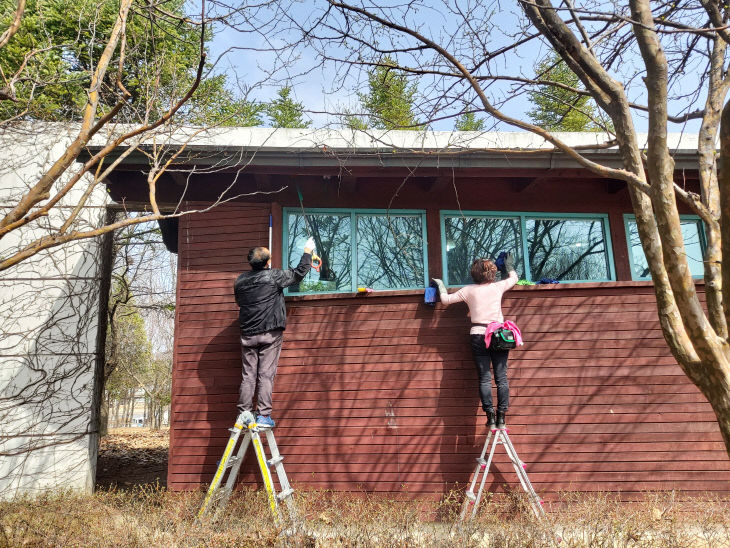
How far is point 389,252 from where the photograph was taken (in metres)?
6.45

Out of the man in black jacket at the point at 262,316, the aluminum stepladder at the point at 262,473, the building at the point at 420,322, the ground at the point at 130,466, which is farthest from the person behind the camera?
the ground at the point at 130,466

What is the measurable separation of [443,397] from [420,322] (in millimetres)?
872

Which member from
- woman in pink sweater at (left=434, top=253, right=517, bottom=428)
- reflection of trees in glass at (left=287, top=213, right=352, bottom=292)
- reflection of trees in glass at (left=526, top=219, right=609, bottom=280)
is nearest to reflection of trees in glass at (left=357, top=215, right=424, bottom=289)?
reflection of trees in glass at (left=287, top=213, right=352, bottom=292)

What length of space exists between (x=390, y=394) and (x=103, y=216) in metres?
4.83

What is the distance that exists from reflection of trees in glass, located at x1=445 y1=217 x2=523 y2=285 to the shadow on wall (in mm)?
4706

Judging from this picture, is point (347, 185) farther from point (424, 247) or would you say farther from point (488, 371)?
point (488, 371)

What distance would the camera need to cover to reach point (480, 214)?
6645 millimetres

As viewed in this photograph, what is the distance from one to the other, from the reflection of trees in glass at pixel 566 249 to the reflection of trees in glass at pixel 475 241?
0.68 ft

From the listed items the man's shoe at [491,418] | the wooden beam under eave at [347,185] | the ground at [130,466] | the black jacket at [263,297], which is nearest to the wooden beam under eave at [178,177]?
the black jacket at [263,297]

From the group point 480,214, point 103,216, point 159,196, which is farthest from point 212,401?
point 480,214

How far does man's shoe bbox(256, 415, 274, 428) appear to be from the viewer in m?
5.20

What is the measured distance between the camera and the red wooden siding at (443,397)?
555cm

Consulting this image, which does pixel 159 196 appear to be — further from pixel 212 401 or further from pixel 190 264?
pixel 212 401

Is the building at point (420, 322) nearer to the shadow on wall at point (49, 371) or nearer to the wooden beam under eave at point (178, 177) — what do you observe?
the wooden beam under eave at point (178, 177)
